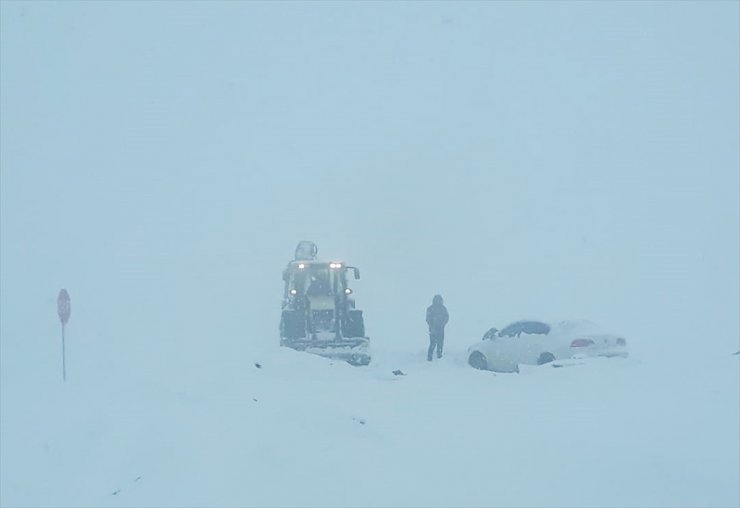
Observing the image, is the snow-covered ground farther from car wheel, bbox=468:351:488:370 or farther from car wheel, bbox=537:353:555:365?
car wheel, bbox=468:351:488:370

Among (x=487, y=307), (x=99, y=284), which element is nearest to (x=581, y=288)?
(x=487, y=307)

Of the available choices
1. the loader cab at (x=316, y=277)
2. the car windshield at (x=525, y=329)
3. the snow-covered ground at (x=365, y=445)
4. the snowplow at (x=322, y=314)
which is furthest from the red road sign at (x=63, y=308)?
the car windshield at (x=525, y=329)

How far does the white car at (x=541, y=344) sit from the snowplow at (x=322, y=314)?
288 cm

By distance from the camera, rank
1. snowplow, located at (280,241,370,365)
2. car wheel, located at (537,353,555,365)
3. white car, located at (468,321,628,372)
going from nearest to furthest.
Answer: white car, located at (468,321,628,372)
car wheel, located at (537,353,555,365)
snowplow, located at (280,241,370,365)

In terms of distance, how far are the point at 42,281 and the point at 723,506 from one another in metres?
42.7

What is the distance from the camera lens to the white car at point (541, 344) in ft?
55.7

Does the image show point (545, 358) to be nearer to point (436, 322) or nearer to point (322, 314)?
point (436, 322)

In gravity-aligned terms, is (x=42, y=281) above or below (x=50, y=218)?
below

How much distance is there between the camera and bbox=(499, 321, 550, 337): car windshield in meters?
17.8

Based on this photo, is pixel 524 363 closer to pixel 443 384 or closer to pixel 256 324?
pixel 443 384

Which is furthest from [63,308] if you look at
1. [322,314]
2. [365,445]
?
[365,445]

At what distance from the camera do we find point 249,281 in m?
56.1

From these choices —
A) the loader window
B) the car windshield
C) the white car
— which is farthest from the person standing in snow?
the car windshield

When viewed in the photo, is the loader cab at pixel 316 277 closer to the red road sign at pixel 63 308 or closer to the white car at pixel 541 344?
the white car at pixel 541 344
